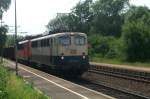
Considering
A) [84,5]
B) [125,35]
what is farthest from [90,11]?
[125,35]

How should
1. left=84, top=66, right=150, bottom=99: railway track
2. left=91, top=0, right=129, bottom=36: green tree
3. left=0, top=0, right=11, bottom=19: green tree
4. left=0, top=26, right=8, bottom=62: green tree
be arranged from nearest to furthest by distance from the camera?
left=84, top=66, right=150, bottom=99: railway track
left=0, top=0, right=11, bottom=19: green tree
left=0, top=26, right=8, bottom=62: green tree
left=91, top=0, right=129, bottom=36: green tree

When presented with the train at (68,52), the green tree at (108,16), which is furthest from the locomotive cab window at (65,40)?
the green tree at (108,16)

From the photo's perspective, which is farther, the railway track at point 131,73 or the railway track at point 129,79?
the railway track at point 131,73

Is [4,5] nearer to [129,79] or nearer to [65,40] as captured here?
[65,40]

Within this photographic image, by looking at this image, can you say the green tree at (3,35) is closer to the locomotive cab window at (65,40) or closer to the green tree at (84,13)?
the locomotive cab window at (65,40)

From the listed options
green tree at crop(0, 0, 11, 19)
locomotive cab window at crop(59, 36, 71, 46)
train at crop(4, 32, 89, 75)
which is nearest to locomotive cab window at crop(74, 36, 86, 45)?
train at crop(4, 32, 89, 75)

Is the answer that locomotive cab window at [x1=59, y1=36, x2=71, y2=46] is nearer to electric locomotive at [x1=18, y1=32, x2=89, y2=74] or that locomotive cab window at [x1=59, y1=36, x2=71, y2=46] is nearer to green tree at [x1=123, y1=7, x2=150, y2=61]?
electric locomotive at [x1=18, y1=32, x2=89, y2=74]

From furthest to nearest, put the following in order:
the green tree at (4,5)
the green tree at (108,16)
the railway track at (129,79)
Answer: the green tree at (108,16) → the green tree at (4,5) → the railway track at (129,79)

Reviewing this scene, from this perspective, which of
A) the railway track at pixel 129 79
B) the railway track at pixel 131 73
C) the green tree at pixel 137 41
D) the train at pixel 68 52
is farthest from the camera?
the green tree at pixel 137 41

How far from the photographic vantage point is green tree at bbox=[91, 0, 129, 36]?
4237 inches

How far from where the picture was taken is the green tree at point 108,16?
353 ft

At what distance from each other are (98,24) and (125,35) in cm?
5355

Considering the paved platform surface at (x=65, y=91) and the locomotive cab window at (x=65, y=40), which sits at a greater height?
the locomotive cab window at (x=65, y=40)

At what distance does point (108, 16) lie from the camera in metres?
113
